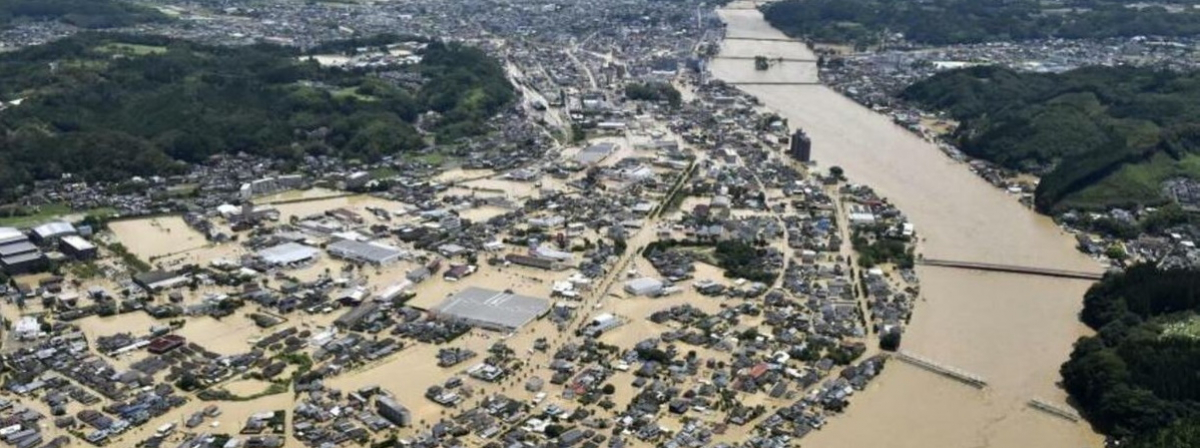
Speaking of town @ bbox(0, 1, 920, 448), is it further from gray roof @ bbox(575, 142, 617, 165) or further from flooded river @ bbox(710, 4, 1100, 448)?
flooded river @ bbox(710, 4, 1100, 448)

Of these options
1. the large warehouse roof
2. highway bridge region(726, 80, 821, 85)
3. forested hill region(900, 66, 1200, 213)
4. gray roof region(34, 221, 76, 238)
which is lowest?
highway bridge region(726, 80, 821, 85)

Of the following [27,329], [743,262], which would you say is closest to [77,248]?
[27,329]

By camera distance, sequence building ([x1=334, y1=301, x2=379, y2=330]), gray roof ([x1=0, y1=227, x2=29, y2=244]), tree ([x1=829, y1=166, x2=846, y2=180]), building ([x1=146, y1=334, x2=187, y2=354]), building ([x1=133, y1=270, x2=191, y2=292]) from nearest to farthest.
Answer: building ([x1=146, y1=334, x2=187, y2=354]) → building ([x1=334, y1=301, x2=379, y2=330]) → building ([x1=133, y1=270, x2=191, y2=292]) → gray roof ([x1=0, y1=227, x2=29, y2=244]) → tree ([x1=829, y1=166, x2=846, y2=180])

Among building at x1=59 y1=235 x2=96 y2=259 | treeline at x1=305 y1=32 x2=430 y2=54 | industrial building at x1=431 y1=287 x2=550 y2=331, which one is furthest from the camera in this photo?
treeline at x1=305 y1=32 x2=430 y2=54

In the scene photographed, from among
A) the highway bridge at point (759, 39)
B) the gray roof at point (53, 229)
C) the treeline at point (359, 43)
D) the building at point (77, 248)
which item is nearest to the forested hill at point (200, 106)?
the treeline at point (359, 43)

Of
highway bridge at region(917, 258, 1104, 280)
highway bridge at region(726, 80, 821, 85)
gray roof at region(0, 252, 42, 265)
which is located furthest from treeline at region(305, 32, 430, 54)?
highway bridge at region(917, 258, 1104, 280)

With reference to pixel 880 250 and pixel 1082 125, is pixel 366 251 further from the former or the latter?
pixel 1082 125

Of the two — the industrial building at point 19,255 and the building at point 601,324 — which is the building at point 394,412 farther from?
the industrial building at point 19,255

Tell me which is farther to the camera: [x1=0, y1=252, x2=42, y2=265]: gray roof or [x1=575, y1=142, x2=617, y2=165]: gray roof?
[x1=575, y1=142, x2=617, y2=165]: gray roof

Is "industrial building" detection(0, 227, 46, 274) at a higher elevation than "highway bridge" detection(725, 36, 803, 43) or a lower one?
higher
